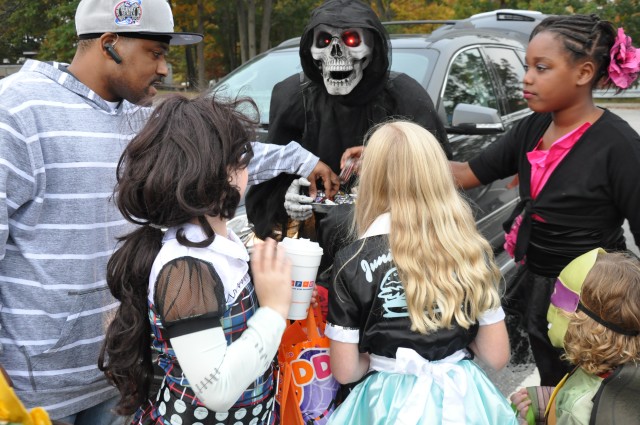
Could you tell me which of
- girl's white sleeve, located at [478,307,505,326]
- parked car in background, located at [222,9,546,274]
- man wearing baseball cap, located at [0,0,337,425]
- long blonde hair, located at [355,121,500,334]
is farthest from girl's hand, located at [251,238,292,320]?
parked car in background, located at [222,9,546,274]

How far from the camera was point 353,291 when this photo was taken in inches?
76.2

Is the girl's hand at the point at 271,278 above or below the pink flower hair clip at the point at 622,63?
below

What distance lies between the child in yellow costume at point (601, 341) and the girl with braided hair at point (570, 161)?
287 millimetres

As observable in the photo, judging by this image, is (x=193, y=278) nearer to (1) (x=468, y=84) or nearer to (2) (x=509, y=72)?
(1) (x=468, y=84)

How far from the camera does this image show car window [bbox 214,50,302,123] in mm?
4676

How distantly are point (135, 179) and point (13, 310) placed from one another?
0.61 metres

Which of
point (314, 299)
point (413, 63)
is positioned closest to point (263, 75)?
point (413, 63)

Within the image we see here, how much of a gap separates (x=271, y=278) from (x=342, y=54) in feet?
4.21

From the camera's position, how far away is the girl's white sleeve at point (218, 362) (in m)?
1.49

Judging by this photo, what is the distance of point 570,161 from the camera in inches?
95.3

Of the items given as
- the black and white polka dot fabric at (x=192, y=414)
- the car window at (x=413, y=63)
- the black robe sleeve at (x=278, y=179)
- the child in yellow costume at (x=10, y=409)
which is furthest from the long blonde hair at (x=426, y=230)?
the car window at (x=413, y=63)

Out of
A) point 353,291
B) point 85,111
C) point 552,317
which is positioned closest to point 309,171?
point 353,291

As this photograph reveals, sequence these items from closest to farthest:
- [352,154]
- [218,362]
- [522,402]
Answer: [218,362] → [522,402] → [352,154]

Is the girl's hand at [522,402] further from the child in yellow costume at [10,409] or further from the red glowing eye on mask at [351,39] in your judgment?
the child in yellow costume at [10,409]
